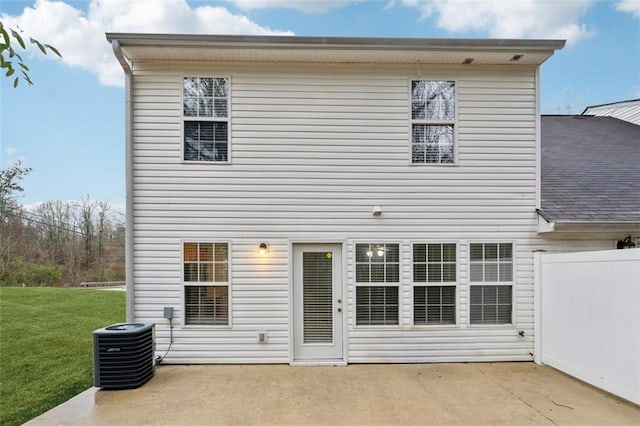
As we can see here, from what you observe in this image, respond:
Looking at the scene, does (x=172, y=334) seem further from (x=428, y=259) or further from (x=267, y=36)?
(x=267, y=36)

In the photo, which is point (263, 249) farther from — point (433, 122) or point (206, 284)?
point (433, 122)

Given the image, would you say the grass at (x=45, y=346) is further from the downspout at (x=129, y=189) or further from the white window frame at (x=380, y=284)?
the white window frame at (x=380, y=284)

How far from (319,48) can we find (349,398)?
4664 millimetres

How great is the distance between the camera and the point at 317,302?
16.8 feet

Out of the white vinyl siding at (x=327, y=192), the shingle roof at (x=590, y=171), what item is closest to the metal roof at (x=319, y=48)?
the white vinyl siding at (x=327, y=192)

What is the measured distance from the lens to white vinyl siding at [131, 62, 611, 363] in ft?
16.4

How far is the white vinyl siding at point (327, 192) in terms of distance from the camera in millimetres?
5008

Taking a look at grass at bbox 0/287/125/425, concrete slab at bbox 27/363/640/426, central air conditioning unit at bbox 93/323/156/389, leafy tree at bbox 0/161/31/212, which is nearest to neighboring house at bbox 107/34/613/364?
concrete slab at bbox 27/363/640/426

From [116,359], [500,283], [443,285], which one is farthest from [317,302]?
[500,283]

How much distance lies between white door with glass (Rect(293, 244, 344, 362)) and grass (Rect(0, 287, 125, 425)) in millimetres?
2923

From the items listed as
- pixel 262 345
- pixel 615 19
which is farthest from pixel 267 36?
pixel 615 19

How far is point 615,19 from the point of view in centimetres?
1034

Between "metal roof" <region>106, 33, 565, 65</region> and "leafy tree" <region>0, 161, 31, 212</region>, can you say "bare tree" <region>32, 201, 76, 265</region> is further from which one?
"metal roof" <region>106, 33, 565, 65</region>

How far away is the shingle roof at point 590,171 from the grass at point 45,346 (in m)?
7.05
